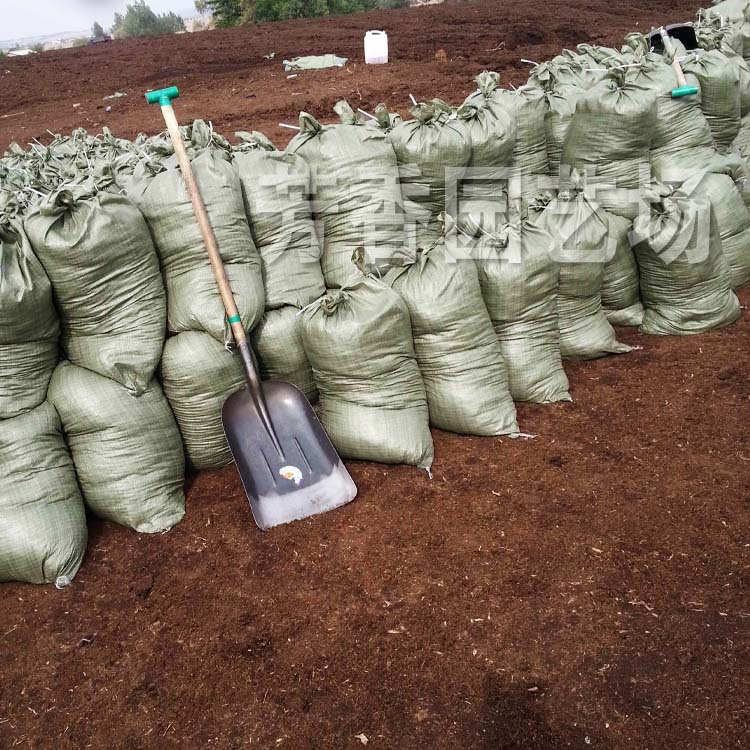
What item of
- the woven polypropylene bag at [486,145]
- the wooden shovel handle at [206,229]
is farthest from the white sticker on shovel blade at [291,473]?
the woven polypropylene bag at [486,145]

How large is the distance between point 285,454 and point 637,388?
1654 millimetres

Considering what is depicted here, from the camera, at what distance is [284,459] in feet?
8.38

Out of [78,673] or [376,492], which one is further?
[376,492]

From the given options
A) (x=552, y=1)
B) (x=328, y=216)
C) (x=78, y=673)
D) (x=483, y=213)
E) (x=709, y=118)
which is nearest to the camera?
(x=78, y=673)

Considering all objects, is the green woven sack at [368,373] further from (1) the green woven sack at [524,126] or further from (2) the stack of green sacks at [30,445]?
(1) the green woven sack at [524,126]

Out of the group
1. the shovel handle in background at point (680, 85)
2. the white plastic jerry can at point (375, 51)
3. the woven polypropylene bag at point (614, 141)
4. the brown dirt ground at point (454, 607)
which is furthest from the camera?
the white plastic jerry can at point (375, 51)

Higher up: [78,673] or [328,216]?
[328,216]

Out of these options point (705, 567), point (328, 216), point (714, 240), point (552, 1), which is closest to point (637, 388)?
point (714, 240)

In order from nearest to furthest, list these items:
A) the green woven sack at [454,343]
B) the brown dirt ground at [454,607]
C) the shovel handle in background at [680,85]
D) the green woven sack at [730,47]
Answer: the brown dirt ground at [454,607] → the green woven sack at [454,343] → the shovel handle in background at [680,85] → the green woven sack at [730,47]

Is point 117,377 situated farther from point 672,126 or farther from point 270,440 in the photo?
point 672,126

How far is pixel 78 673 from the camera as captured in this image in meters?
1.97

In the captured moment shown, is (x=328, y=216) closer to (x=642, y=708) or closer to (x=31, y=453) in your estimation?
(x=31, y=453)

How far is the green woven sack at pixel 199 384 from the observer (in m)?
2.53

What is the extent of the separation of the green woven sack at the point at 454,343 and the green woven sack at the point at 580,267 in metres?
0.53
